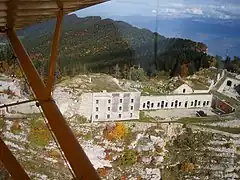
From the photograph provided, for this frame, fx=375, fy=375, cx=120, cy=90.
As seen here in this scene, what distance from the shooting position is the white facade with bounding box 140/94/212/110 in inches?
453

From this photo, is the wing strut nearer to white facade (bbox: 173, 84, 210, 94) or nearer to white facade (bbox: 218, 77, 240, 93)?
white facade (bbox: 173, 84, 210, 94)

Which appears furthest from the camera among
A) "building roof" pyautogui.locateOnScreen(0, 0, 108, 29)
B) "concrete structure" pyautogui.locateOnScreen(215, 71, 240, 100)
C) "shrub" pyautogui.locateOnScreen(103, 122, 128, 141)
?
"concrete structure" pyautogui.locateOnScreen(215, 71, 240, 100)

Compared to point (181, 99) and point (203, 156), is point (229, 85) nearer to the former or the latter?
point (181, 99)

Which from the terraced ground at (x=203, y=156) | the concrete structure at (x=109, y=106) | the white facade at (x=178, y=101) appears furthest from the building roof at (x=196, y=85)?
the concrete structure at (x=109, y=106)

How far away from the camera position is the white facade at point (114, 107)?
10641mm

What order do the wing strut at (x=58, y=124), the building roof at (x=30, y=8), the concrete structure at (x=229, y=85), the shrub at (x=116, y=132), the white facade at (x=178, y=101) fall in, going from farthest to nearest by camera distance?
the concrete structure at (x=229, y=85)
the white facade at (x=178, y=101)
the shrub at (x=116, y=132)
the wing strut at (x=58, y=124)
the building roof at (x=30, y=8)

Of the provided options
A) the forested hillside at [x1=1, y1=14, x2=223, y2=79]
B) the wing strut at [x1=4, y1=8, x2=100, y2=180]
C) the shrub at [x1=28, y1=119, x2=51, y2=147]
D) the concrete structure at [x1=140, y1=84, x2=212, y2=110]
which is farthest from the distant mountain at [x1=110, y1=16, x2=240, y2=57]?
the wing strut at [x1=4, y1=8, x2=100, y2=180]

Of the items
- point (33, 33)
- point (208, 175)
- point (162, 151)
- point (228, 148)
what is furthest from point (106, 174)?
point (33, 33)

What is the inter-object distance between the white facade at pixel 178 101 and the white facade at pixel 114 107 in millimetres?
676

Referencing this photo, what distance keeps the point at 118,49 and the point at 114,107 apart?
249 centimetres

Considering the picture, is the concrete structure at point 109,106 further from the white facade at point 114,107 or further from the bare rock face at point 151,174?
the bare rock face at point 151,174

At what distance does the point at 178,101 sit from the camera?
38.7ft

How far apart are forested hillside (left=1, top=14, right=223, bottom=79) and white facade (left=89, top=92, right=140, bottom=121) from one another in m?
1.11

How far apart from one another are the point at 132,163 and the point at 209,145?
2211mm
